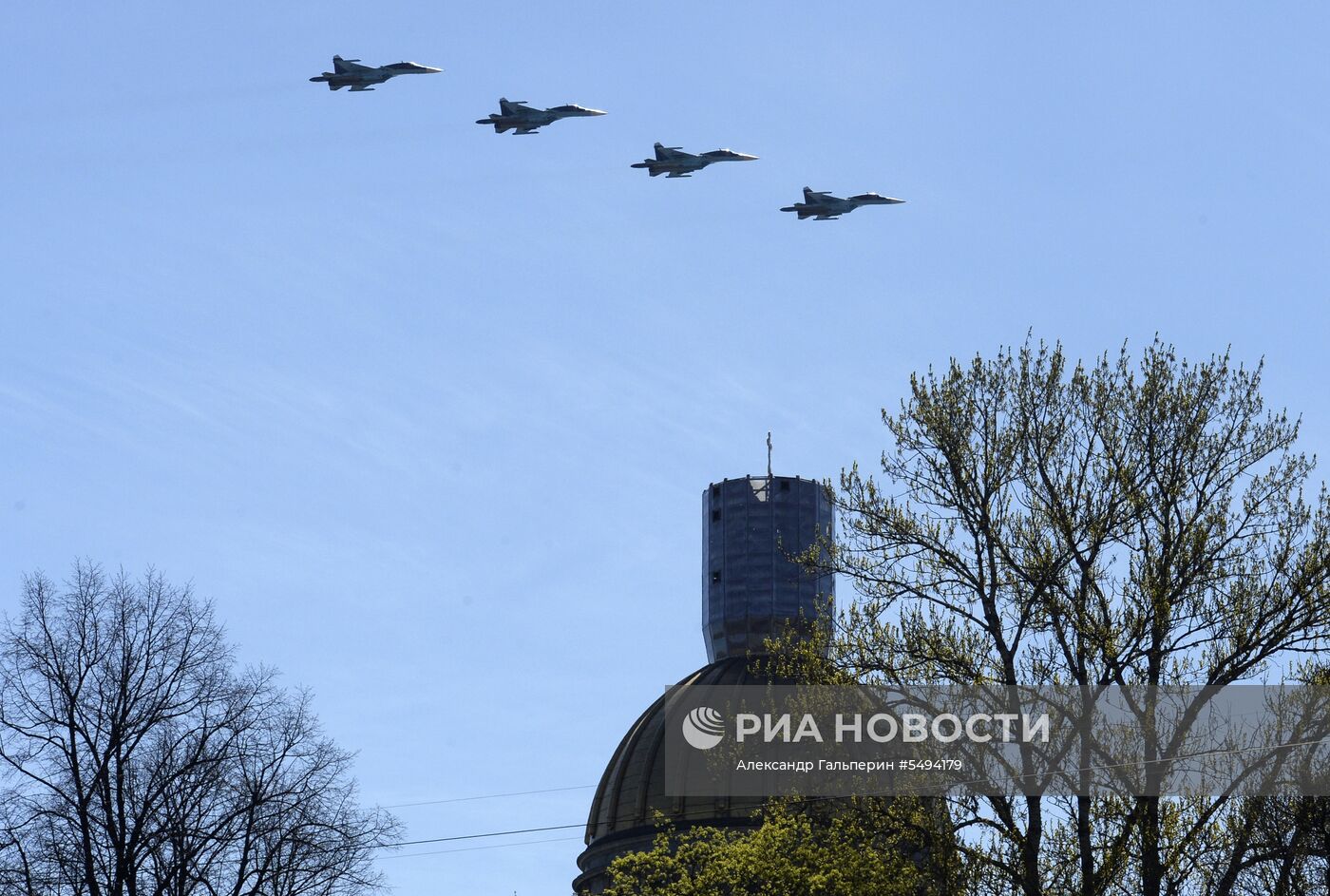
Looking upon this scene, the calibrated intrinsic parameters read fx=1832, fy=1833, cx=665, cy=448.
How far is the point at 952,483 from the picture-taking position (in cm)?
2872

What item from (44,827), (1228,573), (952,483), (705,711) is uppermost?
(705,711)

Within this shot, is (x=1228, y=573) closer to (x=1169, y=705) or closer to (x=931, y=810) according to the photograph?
(x=1169, y=705)

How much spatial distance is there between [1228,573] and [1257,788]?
3274 mm

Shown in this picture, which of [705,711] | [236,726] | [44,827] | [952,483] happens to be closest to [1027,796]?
[952,483]
